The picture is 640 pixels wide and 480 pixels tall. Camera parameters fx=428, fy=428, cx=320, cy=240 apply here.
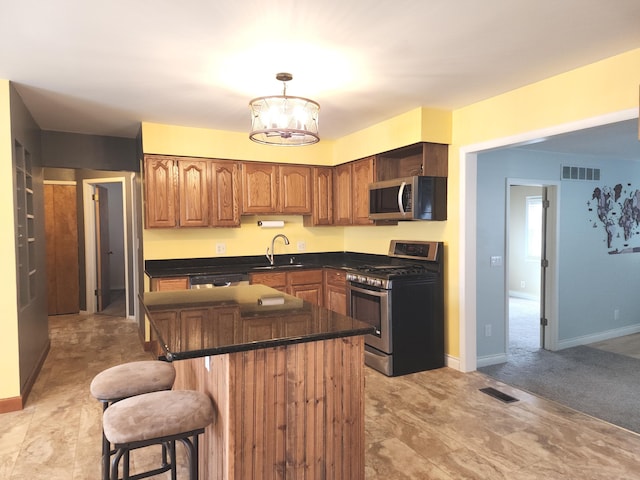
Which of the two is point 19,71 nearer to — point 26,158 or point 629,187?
point 26,158

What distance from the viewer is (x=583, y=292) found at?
5129mm

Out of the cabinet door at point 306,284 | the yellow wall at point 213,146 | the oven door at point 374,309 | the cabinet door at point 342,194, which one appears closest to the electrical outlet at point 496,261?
the oven door at point 374,309

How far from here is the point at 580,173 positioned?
5047 mm

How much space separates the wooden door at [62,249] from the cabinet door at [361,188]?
452 cm

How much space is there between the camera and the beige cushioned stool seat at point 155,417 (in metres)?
1.57

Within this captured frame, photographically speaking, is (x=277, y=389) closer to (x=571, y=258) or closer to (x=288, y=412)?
(x=288, y=412)

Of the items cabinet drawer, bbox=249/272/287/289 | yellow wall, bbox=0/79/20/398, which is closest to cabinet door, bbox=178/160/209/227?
cabinet drawer, bbox=249/272/287/289

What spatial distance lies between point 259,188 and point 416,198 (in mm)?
1878

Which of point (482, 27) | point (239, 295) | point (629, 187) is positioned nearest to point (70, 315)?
point (239, 295)

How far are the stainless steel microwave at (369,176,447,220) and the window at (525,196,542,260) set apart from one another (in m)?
4.89

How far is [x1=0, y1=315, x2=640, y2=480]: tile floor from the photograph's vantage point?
236 centimetres

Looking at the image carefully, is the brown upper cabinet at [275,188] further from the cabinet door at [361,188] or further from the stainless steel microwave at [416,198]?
the stainless steel microwave at [416,198]

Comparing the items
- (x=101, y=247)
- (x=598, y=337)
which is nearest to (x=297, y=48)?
(x=598, y=337)

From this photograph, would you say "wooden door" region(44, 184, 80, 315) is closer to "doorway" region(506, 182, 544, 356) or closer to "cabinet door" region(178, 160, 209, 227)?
"cabinet door" region(178, 160, 209, 227)
